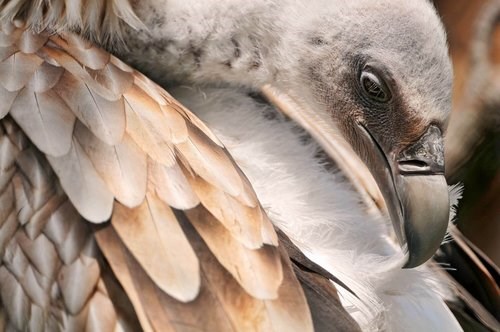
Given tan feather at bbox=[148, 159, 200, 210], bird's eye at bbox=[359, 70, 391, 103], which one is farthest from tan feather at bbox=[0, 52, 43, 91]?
bird's eye at bbox=[359, 70, 391, 103]

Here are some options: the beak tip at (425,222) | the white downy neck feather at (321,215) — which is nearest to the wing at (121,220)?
the white downy neck feather at (321,215)

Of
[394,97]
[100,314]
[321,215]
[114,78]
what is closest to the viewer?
[100,314]

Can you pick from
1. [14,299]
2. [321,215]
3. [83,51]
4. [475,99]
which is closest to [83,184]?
[14,299]

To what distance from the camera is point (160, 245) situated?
1.23 m

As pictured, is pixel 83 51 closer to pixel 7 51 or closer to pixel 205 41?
pixel 7 51

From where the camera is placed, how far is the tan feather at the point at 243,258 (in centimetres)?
123

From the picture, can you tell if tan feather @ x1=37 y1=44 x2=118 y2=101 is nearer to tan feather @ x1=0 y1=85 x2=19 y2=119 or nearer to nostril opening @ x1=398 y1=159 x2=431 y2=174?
tan feather @ x1=0 y1=85 x2=19 y2=119

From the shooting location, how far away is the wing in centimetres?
120

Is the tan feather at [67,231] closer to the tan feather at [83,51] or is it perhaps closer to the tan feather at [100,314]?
the tan feather at [100,314]

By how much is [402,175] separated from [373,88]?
0.54 feet

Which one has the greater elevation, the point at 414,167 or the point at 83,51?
the point at 83,51

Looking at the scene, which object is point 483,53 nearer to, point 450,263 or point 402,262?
point 450,263

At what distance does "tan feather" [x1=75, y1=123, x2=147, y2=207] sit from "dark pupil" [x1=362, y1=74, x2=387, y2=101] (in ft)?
1.71

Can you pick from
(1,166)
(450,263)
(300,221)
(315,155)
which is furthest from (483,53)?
(1,166)
